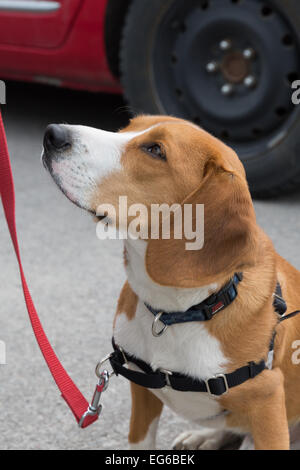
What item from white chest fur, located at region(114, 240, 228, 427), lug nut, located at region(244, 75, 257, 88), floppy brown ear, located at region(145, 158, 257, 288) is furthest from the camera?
lug nut, located at region(244, 75, 257, 88)

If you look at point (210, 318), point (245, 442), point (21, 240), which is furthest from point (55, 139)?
point (21, 240)

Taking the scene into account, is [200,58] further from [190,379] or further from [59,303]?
[190,379]

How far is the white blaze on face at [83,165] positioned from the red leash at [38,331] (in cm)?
16

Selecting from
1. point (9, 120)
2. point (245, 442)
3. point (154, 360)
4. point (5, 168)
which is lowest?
point (9, 120)

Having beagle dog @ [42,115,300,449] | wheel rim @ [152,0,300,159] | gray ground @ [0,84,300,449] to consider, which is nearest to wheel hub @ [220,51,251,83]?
wheel rim @ [152,0,300,159]

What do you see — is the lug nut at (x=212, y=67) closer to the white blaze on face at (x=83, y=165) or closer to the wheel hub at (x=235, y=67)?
the wheel hub at (x=235, y=67)

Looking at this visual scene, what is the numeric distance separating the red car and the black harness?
2.10 m

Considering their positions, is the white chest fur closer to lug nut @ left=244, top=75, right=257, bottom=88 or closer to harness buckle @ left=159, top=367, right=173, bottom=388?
harness buckle @ left=159, top=367, right=173, bottom=388

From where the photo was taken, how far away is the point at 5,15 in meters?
4.64

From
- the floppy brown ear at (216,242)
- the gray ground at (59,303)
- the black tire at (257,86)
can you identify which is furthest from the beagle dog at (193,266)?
the black tire at (257,86)

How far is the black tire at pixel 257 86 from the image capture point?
13.0ft

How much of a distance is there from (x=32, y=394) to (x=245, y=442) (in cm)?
82

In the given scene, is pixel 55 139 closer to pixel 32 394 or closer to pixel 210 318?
pixel 210 318

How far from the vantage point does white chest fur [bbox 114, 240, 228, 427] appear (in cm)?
204
